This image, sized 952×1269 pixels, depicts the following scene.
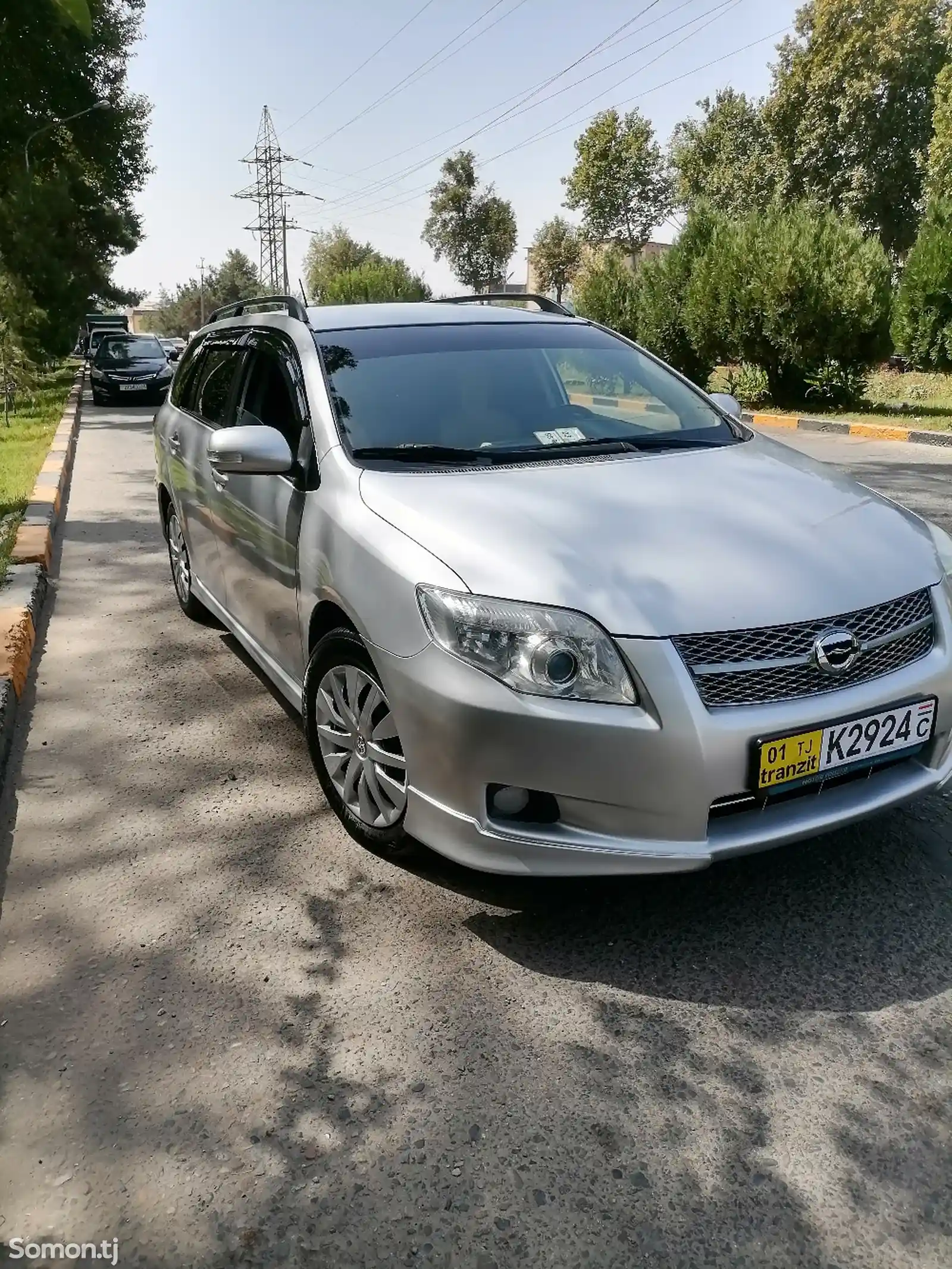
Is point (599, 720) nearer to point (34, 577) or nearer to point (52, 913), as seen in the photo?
point (52, 913)

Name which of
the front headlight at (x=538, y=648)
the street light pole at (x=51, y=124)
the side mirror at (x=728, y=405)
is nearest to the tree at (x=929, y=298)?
the side mirror at (x=728, y=405)

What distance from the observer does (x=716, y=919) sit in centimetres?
296

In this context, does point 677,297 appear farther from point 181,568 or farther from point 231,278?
point 231,278

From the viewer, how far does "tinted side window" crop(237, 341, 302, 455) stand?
3.84 m

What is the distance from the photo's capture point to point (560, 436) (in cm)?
369

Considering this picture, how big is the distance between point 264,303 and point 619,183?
63.4m

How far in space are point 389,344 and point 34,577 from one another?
3.55 meters

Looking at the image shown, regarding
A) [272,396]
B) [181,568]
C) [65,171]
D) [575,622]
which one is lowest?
[181,568]

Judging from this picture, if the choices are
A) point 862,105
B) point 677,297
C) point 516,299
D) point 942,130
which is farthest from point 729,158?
point 516,299

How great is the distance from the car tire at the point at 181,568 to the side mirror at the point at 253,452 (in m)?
2.16

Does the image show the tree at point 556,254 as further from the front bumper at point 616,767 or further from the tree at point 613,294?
the front bumper at point 616,767

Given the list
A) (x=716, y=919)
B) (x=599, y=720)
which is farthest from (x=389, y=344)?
(x=716, y=919)

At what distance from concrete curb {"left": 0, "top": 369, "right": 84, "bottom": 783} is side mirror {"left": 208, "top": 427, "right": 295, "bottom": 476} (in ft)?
5.23

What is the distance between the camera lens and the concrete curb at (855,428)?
13070 millimetres
